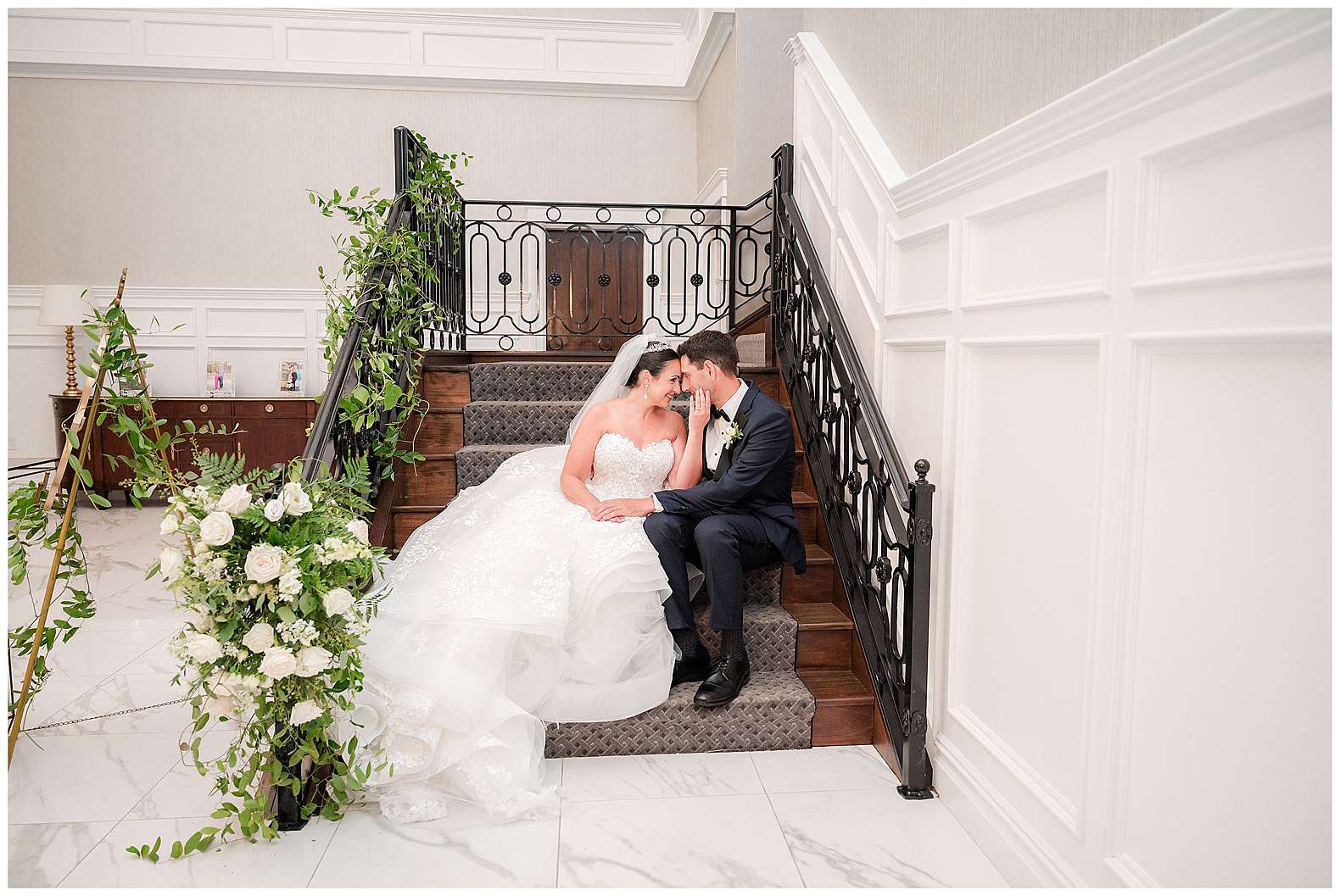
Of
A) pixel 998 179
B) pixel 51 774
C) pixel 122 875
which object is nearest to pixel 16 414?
pixel 51 774

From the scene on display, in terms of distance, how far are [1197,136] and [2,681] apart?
309cm

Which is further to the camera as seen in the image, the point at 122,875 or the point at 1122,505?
the point at 122,875

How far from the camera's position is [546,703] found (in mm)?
2760

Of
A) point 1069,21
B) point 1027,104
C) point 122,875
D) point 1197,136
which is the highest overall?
point 1069,21

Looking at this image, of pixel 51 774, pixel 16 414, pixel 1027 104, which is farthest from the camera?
pixel 16 414

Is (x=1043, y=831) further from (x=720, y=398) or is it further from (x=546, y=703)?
(x=720, y=398)

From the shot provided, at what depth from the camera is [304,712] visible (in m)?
2.25

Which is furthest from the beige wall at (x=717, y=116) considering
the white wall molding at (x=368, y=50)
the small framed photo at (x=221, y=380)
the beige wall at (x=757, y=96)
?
the small framed photo at (x=221, y=380)

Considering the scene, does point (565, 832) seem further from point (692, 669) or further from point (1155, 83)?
point (1155, 83)

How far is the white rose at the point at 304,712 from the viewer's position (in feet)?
7.36

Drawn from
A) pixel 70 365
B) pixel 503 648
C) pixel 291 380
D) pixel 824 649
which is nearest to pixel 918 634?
pixel 824 649

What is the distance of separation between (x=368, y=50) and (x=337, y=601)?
675 centimetres

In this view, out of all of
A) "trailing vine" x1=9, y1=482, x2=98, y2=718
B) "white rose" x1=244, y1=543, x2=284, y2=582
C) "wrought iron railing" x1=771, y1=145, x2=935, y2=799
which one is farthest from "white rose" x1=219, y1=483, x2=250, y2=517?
"wrought iron railing" x1=771, y1=145, x2=935, y2=799

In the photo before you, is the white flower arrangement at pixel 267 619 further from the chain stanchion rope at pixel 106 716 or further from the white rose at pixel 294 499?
the chain stanchion rope at pixel 106 716
